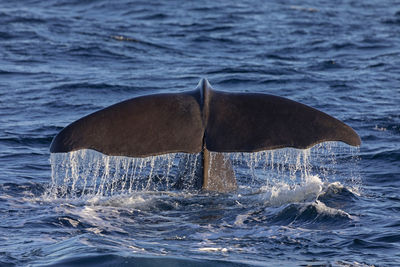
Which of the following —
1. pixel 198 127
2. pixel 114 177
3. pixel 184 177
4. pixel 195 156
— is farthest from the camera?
pixel 114 177

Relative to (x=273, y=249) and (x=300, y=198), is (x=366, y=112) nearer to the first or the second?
(x=300, y=198)

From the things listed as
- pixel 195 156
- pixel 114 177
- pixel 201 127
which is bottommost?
pixel 114 177

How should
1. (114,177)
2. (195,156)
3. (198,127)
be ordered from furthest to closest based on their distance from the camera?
1. (114,177)
2. (195,156)
3. (198,127)

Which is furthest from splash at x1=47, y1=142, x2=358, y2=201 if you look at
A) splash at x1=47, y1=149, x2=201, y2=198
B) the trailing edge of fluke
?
the trailing edge of fluke

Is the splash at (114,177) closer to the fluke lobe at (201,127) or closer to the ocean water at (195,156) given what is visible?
the ocean water at (195,156)

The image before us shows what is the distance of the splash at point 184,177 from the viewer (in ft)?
22.1

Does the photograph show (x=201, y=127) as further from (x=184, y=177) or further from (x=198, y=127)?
(x=184, y=177)

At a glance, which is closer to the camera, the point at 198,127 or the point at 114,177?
the point at 198,127

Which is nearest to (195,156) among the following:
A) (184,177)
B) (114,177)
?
(184,177)

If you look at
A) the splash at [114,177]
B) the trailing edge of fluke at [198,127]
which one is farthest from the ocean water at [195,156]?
the trailing edge of fluke at [198,127]

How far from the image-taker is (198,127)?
6715 mm

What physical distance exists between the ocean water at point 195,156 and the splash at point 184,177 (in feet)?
0.10

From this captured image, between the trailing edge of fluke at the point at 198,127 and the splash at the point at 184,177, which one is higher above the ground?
the trailing edge of fluke at the point at 198,127

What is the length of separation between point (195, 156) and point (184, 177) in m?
0.25
